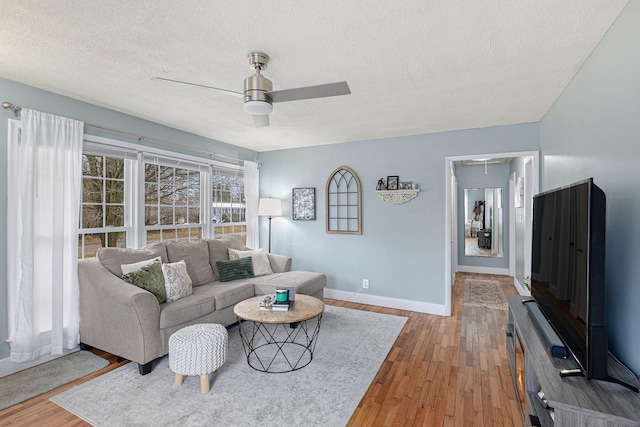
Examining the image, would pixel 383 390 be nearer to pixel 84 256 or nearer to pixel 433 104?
pixel 433 104

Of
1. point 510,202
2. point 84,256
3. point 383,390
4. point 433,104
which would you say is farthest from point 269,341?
point 510,202

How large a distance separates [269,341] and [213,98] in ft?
8.12

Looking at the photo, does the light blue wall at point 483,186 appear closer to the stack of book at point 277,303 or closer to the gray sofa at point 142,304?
the gray sofa at point 142,304

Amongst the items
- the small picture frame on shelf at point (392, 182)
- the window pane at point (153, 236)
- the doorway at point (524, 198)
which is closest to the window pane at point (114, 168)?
the window pane at point (153, 236)

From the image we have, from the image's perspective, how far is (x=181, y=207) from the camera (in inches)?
166

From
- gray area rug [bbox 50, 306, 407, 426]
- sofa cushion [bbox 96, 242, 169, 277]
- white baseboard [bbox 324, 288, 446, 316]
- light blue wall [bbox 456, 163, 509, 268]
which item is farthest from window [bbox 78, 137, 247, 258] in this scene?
light blue wall [bbox 456, 163, 509, 268]

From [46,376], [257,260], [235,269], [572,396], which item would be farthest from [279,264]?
[572,396]

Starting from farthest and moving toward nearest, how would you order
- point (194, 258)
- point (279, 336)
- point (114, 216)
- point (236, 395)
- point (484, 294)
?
point (484, 294)
point (194, 258)
point (114, 216)
point (279, 336)
point (236, 395)

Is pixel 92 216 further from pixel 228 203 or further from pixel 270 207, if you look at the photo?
pixel 270 207

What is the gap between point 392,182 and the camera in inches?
174

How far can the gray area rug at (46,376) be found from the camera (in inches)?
92.1

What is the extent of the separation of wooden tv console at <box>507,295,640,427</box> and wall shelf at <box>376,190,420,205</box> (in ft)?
8.46

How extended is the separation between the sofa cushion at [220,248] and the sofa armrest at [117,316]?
1.24 metres

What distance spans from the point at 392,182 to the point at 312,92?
8.67 feet
